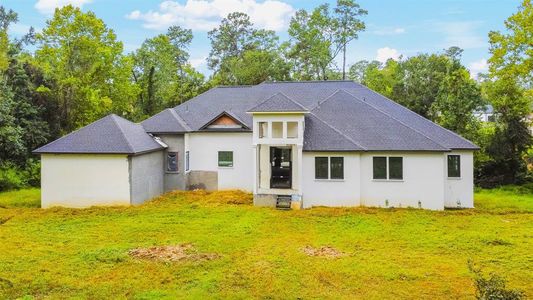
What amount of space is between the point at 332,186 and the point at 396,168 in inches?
122

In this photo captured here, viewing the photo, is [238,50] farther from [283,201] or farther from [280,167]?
[283,201]

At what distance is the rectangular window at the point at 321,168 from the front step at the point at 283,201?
1729mm

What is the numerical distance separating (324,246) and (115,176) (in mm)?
10843

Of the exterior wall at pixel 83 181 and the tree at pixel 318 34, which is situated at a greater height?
the tree at pixel 318 34

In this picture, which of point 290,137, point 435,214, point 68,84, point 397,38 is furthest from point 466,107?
point 68,84

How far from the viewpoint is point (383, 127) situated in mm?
18953

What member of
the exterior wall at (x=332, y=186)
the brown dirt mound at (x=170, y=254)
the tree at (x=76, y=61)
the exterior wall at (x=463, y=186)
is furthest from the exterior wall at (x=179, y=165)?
the exterior wall at (x=463, y=186)

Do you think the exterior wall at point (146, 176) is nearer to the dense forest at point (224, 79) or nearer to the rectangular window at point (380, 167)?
the dense forest at point (224, 79)

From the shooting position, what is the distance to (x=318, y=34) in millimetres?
41594

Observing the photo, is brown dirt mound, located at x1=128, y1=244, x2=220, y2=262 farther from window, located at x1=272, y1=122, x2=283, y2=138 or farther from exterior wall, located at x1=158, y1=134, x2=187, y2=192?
exterior wall, located at x1=158, y1=134, x2=187, y2=192

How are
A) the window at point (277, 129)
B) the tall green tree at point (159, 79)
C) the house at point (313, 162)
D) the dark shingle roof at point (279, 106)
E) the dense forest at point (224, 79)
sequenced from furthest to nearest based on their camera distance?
the tall green tree at point (159, 79), the dense forest at point (224, 79), the window at point (277, 129), the dark shingle roof at point (279, 106), the house at point (313, 162)

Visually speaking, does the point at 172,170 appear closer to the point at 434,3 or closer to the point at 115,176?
the point at 115,176

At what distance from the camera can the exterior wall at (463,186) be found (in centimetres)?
1805

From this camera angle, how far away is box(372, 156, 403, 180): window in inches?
692
